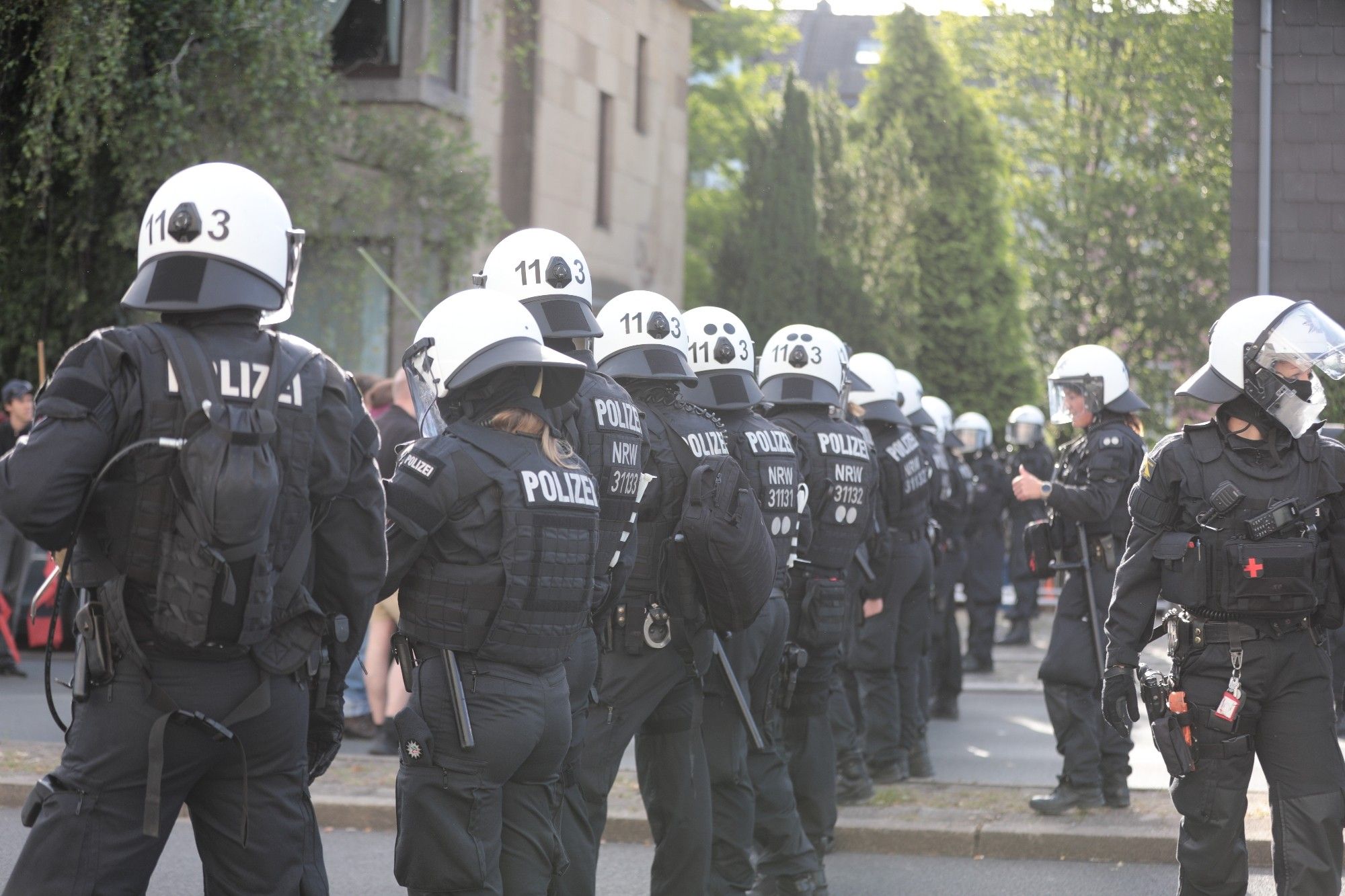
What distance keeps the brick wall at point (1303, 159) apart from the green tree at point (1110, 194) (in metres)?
16.5

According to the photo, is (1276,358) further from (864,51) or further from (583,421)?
(864,51)

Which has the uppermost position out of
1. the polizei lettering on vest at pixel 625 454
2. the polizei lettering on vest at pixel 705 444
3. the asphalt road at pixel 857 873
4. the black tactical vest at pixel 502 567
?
the polizei lettering on vest at pixel 705 444

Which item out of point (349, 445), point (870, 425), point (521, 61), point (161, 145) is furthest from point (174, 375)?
point (521, 61)

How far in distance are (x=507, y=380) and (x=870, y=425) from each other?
4.99 meters

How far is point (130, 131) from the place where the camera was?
45.6ft

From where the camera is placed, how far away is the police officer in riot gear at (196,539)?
337 cm

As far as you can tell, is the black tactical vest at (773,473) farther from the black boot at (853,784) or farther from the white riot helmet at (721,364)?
the black boot at (853,784)

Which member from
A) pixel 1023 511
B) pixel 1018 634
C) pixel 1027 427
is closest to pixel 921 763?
pixel 1027 427

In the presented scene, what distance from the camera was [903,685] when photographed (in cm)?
895

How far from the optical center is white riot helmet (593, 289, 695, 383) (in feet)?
18.5

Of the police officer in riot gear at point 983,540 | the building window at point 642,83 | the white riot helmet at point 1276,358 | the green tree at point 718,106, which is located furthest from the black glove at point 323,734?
the green tree at point 718,106

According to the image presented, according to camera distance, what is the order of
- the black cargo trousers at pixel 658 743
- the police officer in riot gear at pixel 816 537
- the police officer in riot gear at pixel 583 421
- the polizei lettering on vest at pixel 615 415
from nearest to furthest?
the police officer in riot gear at pixel 583 421, the polizei lettering on vest at pixel 615 415, the black cargo trousers at pixel 658 743, the police officer in riot gear at pixel 816 537

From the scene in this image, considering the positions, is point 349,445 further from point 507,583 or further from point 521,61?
point 521,61

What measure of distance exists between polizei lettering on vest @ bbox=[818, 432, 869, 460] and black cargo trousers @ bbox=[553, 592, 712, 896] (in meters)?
1.61
